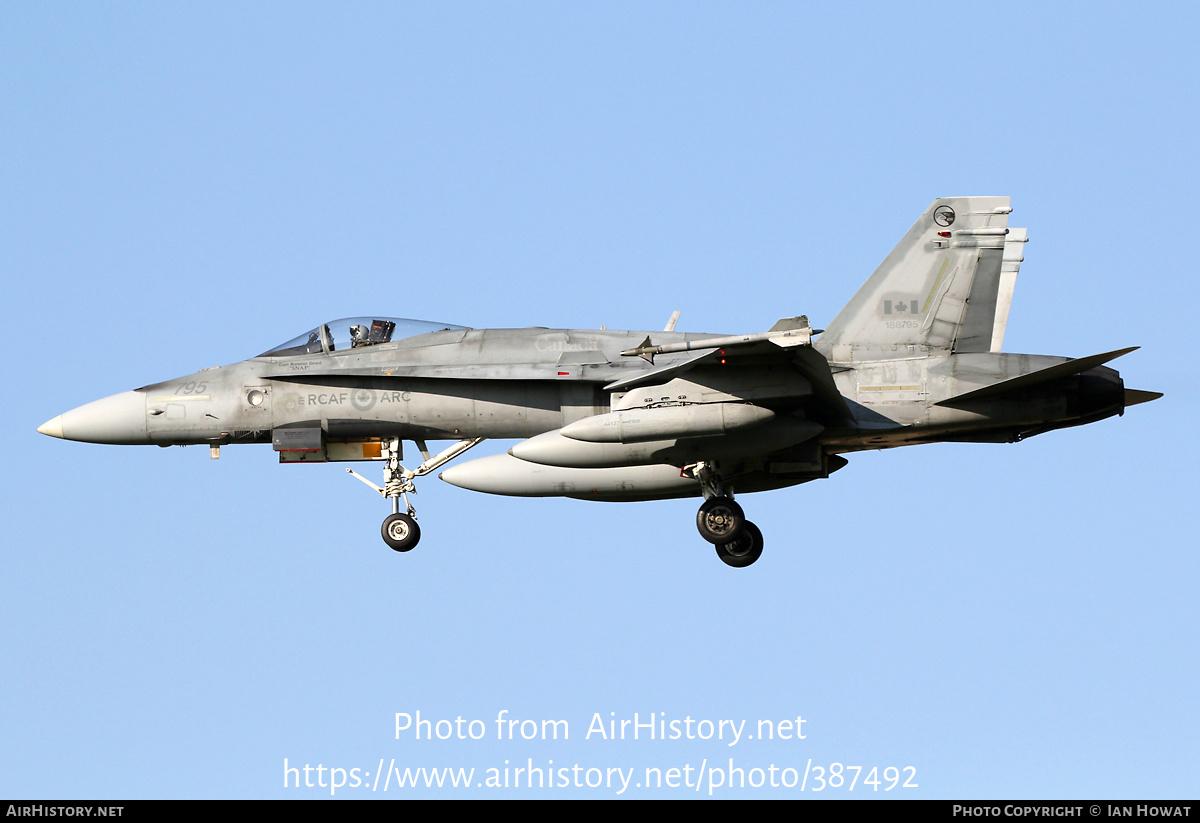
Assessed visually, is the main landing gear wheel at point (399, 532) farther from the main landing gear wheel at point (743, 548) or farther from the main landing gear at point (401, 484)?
the main landing gear wheel at point (743, 548)

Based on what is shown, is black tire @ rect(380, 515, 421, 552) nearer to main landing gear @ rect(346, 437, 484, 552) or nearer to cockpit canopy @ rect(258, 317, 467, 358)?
main landing gear @ rect(346, 437, 484, 552)

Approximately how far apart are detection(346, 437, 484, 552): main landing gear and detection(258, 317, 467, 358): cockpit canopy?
136 centimetres

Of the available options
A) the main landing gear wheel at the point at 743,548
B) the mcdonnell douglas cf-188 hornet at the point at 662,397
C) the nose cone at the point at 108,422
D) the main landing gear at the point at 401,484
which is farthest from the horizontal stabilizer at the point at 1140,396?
the nose cone at the point at 108,422

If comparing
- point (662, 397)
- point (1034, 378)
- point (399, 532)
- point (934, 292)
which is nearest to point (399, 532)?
point (399, 532)

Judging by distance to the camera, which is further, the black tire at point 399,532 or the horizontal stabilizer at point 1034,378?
the black tire at point 399,532

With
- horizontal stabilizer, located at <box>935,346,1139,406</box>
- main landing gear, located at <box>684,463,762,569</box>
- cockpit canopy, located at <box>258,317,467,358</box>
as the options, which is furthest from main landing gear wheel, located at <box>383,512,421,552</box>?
horizontal stabilizer, located at <box>935,346,1139,406</box>

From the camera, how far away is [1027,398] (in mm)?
17766

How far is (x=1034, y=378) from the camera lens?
17359 mm

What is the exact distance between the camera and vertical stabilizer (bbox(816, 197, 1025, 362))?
18.1m

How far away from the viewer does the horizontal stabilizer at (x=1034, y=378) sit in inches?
655
